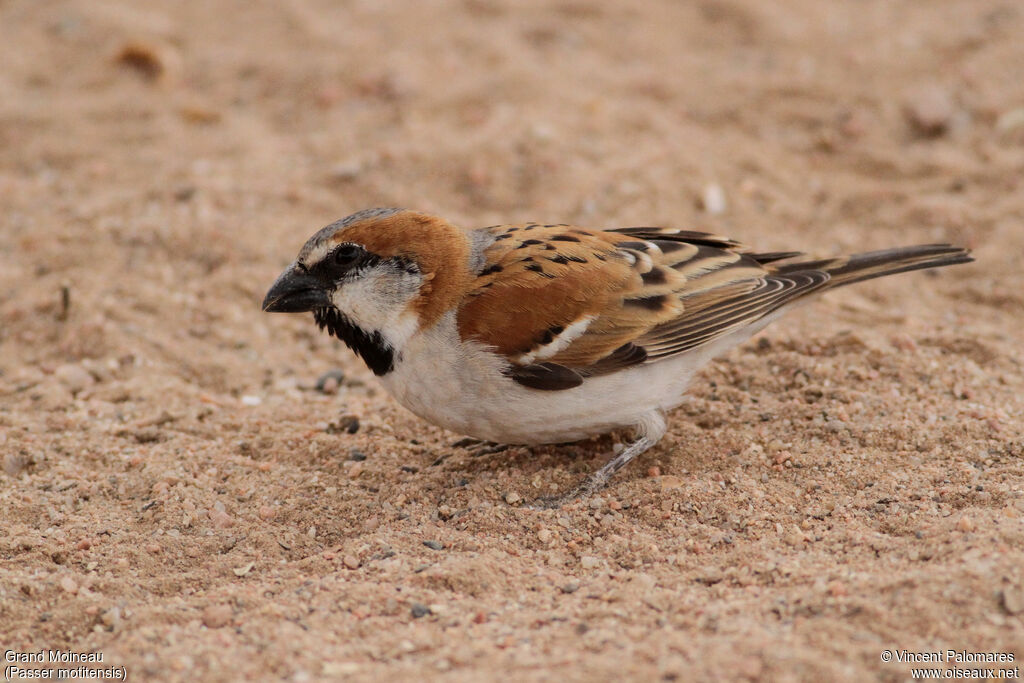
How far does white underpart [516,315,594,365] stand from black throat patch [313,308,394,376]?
73 centimetres

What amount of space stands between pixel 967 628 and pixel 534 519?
2030mm

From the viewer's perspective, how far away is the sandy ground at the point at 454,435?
4.18 meters

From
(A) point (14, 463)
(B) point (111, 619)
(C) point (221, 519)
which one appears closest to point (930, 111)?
(C) point (221, 519)

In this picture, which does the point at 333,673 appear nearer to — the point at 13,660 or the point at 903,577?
the point at 13,660

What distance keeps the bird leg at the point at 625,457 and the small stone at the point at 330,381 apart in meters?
2.14

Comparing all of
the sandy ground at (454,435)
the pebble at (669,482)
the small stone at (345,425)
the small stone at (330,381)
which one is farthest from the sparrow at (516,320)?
the small stone at (330,381)

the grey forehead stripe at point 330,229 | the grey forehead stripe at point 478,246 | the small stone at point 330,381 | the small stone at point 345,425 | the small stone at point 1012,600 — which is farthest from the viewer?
the small stone at point 330,381

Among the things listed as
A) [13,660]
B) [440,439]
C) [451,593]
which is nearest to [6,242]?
[440,439]

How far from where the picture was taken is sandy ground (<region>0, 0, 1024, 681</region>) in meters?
4.18

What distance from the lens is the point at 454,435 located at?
247 inches

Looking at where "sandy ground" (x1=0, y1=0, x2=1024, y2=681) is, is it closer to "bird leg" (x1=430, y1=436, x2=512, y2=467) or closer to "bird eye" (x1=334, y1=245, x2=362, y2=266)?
"bird leg" (x1=430, y1=436, x2=512, y2=467)

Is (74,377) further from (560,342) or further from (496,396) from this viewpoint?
(560,342)

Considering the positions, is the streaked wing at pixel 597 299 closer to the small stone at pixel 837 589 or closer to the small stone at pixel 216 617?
the small stone at pixel 837 589

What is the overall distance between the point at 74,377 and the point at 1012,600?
5.47 m
